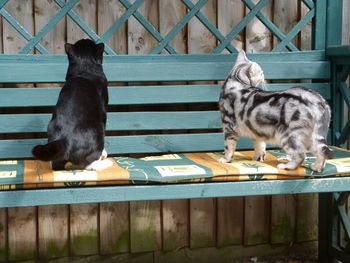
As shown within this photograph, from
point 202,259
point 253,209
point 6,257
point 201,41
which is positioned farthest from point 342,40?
point 6,257

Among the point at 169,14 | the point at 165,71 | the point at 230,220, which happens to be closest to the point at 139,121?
the point at 165,71

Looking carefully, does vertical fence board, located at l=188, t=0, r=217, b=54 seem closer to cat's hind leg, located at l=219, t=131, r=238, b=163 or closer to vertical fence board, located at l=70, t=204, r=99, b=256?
→ cat's hind leg, located at l=219, t=131, r=238, b=163

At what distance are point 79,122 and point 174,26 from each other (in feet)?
3.19

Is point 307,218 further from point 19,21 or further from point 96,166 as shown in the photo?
point 19,21

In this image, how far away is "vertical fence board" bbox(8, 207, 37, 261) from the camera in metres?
2.76

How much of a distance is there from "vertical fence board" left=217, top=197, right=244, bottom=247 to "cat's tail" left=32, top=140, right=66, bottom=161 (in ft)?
4.24

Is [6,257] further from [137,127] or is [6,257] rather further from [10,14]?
[10,14]

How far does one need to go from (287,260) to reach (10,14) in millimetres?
2031

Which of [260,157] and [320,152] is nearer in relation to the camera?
[320,152]

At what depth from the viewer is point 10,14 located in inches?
104

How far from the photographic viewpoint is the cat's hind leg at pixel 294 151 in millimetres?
2047

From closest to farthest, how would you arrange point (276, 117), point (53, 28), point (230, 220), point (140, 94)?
point (276, 117) < point (140, 94) < point (53, 28) < point (230, 220)

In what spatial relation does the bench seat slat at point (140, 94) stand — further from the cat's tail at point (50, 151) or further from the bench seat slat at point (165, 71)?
the cat's tail at point (50, 151)

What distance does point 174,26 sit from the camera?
2768 millimetres
